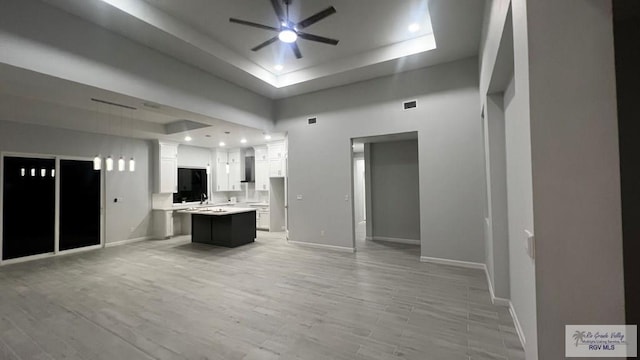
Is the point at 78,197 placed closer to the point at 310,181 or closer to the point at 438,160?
the point at 310,181

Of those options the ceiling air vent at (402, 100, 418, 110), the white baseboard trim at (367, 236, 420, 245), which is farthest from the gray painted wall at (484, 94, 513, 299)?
the white baseboard trim at (367, 236, 420, 245)

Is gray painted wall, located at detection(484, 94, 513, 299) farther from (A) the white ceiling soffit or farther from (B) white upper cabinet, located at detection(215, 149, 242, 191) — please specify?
(B) white upper cabinet, located at detection(215, 149, 242, 191)

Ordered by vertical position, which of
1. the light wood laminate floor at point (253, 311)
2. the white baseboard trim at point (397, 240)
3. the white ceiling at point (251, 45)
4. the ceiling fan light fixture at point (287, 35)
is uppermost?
the white ceiling at point (251, 45)

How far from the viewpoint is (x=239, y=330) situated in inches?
105

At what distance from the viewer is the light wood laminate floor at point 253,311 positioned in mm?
2375

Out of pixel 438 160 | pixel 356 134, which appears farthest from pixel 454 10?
pixel 356 134

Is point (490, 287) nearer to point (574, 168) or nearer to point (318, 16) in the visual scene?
point (574, 168)

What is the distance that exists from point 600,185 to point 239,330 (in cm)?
306

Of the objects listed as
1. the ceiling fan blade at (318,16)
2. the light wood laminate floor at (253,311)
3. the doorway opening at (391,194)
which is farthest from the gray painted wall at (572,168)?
the doorway opening at (391,194)

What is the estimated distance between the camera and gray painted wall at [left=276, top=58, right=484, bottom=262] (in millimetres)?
4465

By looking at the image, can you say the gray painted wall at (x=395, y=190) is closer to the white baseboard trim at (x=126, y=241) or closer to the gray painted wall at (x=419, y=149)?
the gray painted wall at (x=419, y=149)

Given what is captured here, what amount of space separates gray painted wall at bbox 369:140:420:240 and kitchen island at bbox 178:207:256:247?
11.2 feet

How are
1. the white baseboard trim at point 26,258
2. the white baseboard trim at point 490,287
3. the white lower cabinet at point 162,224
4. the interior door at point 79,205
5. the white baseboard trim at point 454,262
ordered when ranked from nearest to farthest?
the white baseboard trim at point 490,287 → the white baseboard trim at point 454,262 → the white baseboard trim at point 26,258 → the interior door at point 79,205 → the white lower cabinet at point 162,224

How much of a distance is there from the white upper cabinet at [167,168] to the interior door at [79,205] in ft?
4.75
